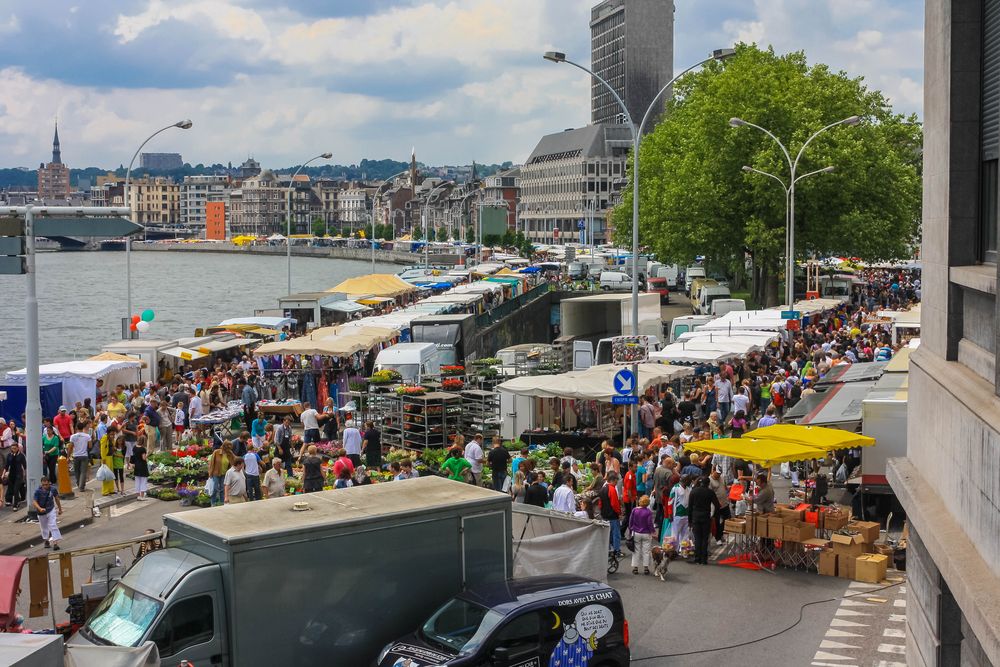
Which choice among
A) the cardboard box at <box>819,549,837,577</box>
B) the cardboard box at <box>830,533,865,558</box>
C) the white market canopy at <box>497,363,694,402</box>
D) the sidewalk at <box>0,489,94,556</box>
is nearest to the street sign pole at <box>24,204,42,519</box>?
the sidewalk at <box>0,489,94,556</box>

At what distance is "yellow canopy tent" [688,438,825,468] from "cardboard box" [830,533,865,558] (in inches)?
51.7

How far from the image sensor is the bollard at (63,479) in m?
23.2

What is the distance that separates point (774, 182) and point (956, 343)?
44816 millimetres

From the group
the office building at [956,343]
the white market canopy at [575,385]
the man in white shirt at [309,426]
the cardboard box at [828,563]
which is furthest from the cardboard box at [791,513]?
the man in white shirt at [309,426]

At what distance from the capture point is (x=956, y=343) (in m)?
10.6

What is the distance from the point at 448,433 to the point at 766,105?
112 feet

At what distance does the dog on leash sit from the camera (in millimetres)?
17203

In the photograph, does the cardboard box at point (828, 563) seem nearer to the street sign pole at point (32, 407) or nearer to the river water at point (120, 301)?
the street sign pole at point (32, 407)

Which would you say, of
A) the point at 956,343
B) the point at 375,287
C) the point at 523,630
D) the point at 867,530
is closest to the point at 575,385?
the point at 867,530

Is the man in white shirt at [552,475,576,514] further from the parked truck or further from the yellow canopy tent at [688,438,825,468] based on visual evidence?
the parked truck

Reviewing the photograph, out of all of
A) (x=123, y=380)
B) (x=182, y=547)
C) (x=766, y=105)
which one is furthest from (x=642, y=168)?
(x=182, y=547)

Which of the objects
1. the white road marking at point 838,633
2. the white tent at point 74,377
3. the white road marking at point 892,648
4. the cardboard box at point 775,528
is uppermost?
the white tent at point 74,377

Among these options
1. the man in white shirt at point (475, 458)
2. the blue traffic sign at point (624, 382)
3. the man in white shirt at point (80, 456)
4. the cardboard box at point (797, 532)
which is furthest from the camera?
the man in white shirt at point (80, 456)

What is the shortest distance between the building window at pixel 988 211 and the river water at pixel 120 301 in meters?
61.5
